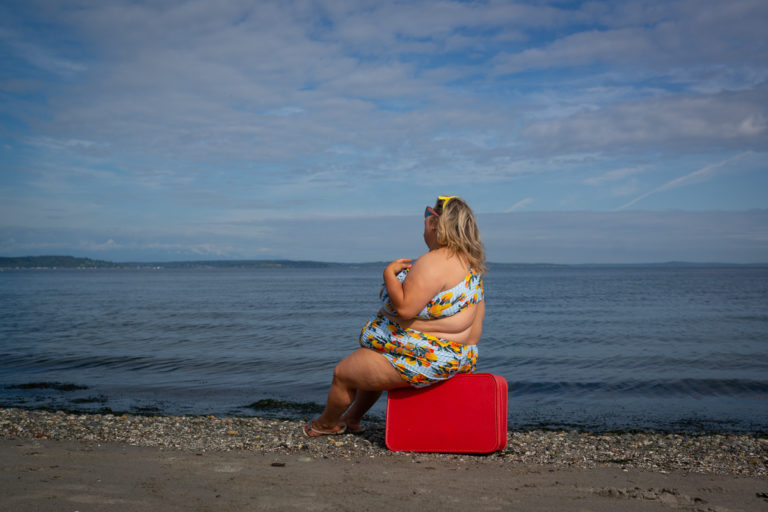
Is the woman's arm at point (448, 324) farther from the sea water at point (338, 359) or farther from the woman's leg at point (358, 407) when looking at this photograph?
the sea water at point (338, 359)

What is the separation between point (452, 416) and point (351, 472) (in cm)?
105

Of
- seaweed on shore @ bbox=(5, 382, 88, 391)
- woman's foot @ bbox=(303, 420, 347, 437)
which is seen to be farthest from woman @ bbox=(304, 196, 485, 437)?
seaweed on shore @ bbox=(5, 382, 88, 391)

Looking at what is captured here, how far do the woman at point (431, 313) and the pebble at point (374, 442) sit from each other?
762 millimetres

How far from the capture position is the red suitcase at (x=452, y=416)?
486 cm

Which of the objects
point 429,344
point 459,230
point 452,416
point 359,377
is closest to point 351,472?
point 359,377

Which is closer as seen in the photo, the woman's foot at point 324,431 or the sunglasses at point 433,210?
the sunglasses at point 433,210

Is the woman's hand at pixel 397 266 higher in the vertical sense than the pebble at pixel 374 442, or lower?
higher

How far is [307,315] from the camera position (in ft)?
82.1

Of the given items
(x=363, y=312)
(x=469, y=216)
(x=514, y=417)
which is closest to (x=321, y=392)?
(x=514, y=417)

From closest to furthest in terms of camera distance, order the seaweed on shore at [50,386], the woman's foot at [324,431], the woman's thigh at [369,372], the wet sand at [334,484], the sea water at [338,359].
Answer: the wet sand at [334,484] → the woman's thigh at [369,372] → the woman's foot at [324,431] → the sea water at [338,359] → the seaweed on shore at [50,386]

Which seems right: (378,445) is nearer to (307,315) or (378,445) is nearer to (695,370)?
(695,370)

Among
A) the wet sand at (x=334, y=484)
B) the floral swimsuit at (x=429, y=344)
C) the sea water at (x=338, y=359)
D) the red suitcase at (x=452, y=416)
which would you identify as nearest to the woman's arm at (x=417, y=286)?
the floral swimsuit at (x=429, y=344)

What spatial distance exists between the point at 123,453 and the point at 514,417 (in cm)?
509

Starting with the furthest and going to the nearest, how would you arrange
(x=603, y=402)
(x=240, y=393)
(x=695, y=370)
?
(x=695, y=370), (x=240, y=393), (x=603, y=402)
